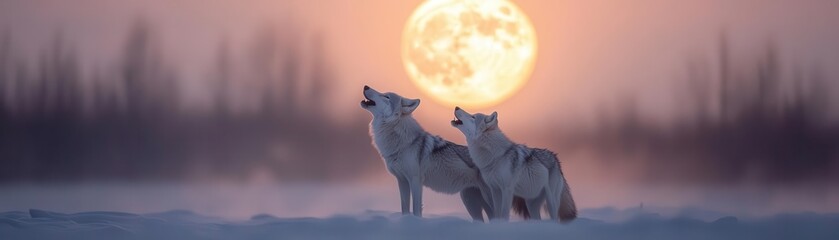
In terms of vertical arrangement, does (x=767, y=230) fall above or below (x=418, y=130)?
below

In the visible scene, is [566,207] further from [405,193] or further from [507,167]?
[405,193]

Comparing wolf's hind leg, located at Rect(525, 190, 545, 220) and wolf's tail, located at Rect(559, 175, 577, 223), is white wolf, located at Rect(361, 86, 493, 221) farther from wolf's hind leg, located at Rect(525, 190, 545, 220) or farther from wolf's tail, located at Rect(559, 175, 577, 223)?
wolf's tail, located at Rect(559, 175, 577, 223)

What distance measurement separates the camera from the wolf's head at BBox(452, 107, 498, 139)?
59.5ft

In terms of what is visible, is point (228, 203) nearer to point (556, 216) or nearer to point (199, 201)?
point (199, 201)

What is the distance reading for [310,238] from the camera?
16.4 m

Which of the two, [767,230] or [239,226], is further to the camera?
[767,230]

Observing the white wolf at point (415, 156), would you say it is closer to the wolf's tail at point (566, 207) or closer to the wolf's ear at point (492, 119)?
the wolf's ear at point (492, 119)

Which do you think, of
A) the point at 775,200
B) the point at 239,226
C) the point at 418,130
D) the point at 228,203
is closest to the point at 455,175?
the point at 418,130

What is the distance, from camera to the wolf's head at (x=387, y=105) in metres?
18.5

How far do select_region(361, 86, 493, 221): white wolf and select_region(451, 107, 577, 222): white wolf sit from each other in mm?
397

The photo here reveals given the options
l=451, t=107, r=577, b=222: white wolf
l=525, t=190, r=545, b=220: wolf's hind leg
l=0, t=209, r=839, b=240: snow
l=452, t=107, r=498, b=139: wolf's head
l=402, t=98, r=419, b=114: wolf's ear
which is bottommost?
l=0, t=209, r=839, b=240: snow

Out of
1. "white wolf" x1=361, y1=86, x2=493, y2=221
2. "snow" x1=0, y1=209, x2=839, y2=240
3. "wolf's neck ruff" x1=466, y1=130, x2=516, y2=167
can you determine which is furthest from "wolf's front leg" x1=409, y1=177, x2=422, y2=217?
"wolf's neck ruff" x1=466, y1=130, x2=516, y2=167

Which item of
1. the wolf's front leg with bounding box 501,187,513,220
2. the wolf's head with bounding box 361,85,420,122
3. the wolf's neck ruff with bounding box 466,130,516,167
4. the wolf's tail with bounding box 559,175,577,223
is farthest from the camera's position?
the wolf's tail with bounding box 559,175,577,223

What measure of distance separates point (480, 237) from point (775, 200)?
11483 mm
